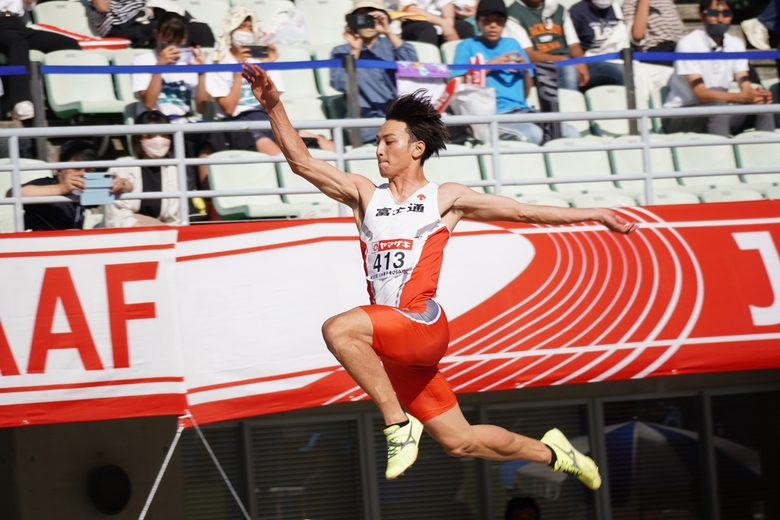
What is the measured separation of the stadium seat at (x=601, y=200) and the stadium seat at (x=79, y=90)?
3579 mm

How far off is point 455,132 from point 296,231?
2.29 meters

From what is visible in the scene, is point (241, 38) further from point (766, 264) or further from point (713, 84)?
point (766, 264)

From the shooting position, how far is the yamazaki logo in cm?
598

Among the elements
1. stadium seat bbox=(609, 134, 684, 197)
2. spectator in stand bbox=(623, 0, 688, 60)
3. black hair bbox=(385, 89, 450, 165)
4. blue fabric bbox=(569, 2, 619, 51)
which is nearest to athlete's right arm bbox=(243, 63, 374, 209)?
black hair bbox=(385, 89, 450, 165)

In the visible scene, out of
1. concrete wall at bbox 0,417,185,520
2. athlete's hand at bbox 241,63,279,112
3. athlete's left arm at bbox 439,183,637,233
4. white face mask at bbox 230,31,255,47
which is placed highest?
white face mask at bbox 230,31,255,47

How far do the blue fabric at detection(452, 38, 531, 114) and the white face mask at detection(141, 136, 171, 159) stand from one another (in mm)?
2723

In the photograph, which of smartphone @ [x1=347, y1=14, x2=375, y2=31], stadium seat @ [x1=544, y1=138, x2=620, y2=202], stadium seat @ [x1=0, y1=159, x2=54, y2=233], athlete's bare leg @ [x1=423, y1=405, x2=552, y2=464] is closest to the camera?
athlete's bare leg @ [x1=423, y1=405, x2=552, y2=464]

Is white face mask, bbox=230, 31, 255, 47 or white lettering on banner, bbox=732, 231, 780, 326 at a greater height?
white face mask, bbox=230, 31, 255, 47

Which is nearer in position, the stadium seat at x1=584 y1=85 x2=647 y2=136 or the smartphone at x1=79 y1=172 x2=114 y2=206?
the smartphone at x1=79 y1=172 x2=114 y2=206

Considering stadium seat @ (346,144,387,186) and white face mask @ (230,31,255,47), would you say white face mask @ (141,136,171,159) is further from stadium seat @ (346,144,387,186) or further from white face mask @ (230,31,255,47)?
stadium seat @ (346,144,387,186)

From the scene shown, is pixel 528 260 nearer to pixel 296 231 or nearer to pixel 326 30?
pixel 296 231

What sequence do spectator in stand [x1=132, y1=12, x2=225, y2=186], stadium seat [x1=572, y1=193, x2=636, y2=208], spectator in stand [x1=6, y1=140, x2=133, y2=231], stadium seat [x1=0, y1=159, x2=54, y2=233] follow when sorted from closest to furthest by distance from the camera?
spectator in stand [x1=6, y1=140, x2=133, y2=231] < stadium seat [x1=0, y1=159, x2=54, y2=233] < spectator in stand [x1=132, y1=12, x2=225, y2=186] < stadium seat [x1=572, y1=193, x2=636, y2=208]

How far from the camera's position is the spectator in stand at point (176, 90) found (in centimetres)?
734

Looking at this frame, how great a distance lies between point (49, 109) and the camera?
7.93 meters
